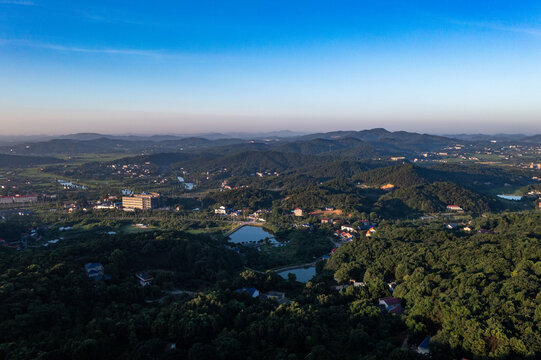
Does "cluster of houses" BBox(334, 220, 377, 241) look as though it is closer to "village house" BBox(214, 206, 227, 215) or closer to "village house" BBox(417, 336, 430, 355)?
"village house" BBox(214, 206, 227, 215)

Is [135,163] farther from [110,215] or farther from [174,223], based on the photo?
[174,223]

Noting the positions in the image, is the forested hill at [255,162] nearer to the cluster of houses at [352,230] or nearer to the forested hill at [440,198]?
the forested hill at [440,198]

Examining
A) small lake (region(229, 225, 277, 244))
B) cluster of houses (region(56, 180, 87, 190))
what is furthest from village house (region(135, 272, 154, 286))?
cluster of houses (region(56, 180, 87, 190))

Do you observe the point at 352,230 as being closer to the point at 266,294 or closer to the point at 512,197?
the point at 266,294

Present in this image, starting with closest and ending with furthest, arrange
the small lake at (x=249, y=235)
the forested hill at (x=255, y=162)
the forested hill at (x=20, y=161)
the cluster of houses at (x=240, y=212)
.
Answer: the small lake at (x=249, y=235)
the cluster of houses at (x=240, y=212)
the forested hill at (x=255, y=162)
the forested hill at (x=20, y=161)

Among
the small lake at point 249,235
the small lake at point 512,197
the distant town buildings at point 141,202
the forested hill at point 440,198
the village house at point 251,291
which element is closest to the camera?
the village house at point 251,291

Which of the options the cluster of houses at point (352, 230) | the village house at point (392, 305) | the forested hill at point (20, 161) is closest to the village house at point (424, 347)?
the village house at point (392, 305)

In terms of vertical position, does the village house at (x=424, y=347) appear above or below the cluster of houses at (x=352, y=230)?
above
